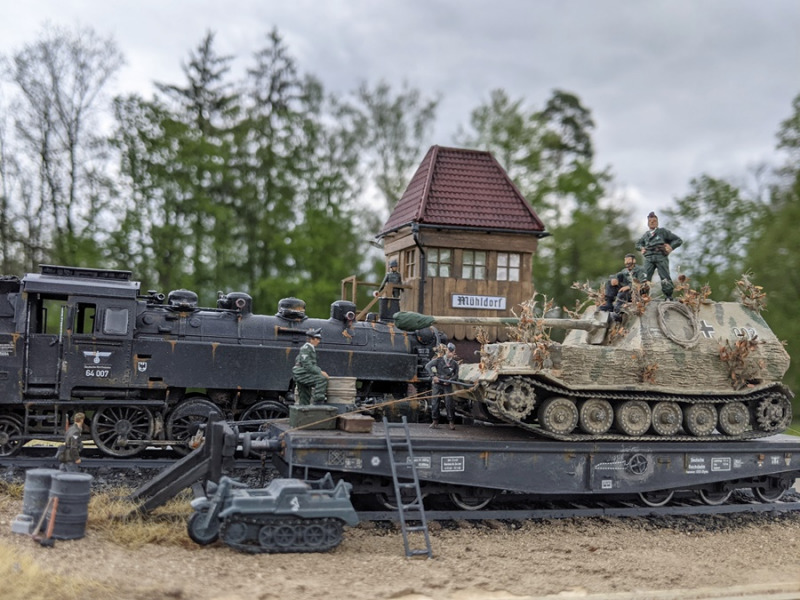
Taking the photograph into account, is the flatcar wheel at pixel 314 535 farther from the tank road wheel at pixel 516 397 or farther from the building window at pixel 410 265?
the building window at pixel 410 265

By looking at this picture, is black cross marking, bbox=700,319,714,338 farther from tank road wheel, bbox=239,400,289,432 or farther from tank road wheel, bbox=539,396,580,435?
tank road wheel, bbox=239,400,289,432

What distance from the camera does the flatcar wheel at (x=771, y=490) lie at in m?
12.4

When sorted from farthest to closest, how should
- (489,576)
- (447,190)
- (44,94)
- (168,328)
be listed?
(44,94)
(447,190)
(168,328)
(489,576)

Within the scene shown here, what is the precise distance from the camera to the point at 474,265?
19.8 m

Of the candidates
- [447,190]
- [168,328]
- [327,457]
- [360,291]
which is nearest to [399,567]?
[327,457]

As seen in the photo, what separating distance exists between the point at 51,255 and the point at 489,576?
2049 cm

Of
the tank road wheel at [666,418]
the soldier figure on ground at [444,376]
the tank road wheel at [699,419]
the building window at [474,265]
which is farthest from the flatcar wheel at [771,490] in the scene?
the building window at [474,265]

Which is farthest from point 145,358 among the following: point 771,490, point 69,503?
A: point 771,490

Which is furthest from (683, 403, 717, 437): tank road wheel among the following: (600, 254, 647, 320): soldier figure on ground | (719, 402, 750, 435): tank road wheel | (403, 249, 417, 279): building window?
(403, 249, 417, 279): building window

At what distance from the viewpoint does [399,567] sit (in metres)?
8.70

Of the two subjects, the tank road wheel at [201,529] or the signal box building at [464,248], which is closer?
the tank road wheel at [201,529]

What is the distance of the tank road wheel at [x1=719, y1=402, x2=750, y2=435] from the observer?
11.6m

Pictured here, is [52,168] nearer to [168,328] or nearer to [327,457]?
[168,328]

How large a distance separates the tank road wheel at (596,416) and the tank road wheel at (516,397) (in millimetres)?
865
